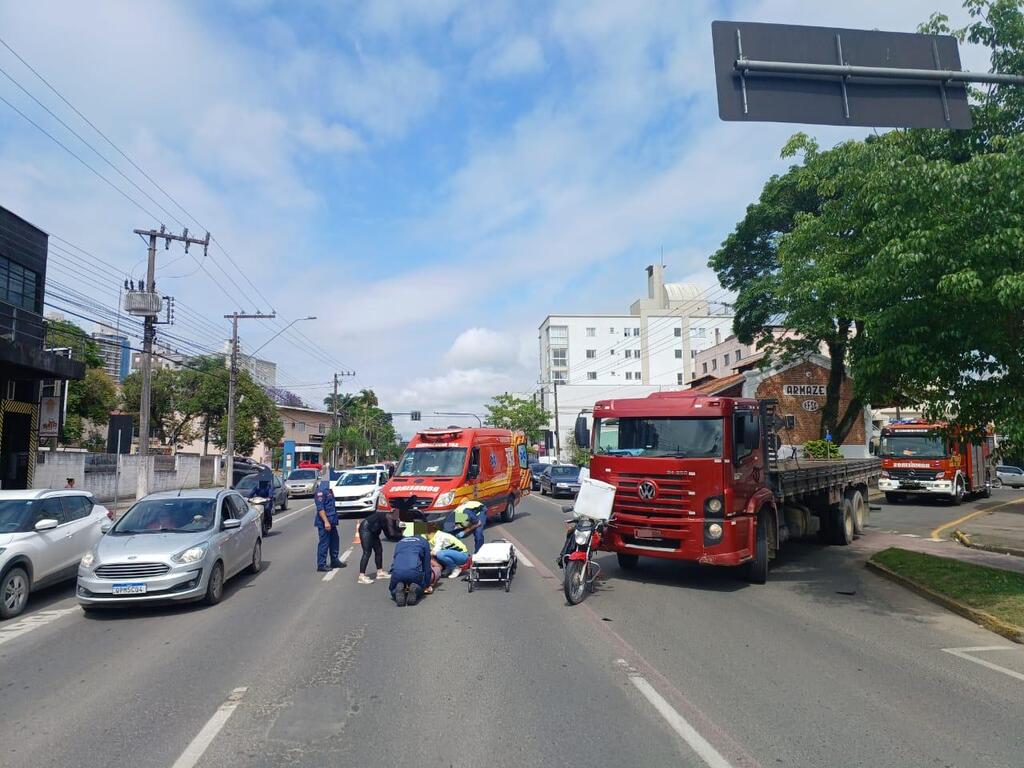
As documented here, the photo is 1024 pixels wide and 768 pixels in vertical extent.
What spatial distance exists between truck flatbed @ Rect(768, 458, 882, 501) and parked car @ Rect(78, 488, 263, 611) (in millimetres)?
8463

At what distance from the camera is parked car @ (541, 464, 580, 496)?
1341 inches

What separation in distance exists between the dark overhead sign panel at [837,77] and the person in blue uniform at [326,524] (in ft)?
28.5

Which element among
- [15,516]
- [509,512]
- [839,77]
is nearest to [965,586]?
[839,77]

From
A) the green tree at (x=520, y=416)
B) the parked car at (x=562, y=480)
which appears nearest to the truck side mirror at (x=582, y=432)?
the parked car at (x=562, y=480)

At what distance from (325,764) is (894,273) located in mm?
8114

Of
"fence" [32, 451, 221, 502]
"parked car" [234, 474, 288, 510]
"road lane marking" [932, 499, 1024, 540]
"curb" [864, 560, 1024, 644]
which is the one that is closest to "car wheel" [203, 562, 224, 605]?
"curb" [864, 560, 1024, 644]

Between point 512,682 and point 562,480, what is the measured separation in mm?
28510

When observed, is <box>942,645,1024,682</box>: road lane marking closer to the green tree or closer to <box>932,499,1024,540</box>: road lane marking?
<box>932,499,1024,540</box>: road lane marking

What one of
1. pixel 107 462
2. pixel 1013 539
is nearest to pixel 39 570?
pixel 1013 539

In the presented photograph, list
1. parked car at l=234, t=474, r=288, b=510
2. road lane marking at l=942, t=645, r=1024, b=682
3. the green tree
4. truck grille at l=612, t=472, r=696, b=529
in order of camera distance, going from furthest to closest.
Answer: the green tree < parked car at l=234, t=474, r=288, b=510 < truck grille at l=612, t=472, r=696, b=529 < road lane marking at l=942, t=645, r=1024, b=682

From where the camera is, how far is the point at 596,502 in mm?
10391

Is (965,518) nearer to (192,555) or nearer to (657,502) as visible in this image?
(657,502)

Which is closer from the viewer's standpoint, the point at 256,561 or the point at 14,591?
the point at 14,591

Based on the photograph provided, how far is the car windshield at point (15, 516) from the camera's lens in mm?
9859
